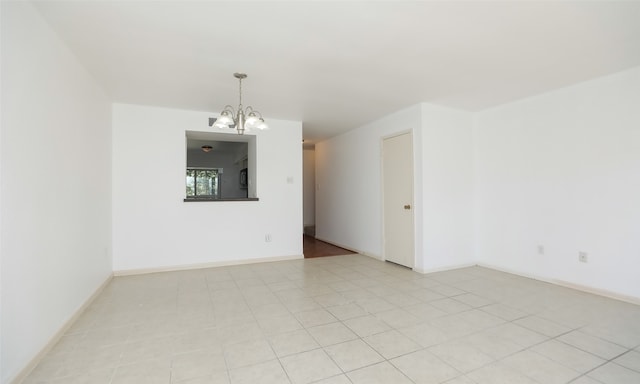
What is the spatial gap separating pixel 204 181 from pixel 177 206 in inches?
188

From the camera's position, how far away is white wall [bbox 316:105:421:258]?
4953 mm

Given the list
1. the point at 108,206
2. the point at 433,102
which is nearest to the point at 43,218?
the point at 108,206

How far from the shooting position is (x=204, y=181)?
29.2 feet

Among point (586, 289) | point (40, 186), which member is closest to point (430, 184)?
point (586, 289)

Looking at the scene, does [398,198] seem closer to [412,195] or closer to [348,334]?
[412,195]

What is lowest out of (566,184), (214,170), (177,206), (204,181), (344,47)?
(177,206)

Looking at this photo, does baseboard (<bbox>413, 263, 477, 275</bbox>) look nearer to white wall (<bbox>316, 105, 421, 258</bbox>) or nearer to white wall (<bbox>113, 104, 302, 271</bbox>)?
white wall (<bbox>316, 105, 421, 258</bbox>)

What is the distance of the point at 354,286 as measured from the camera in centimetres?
353

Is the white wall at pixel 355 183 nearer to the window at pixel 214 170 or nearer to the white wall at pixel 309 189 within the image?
the white wall at pixel 309 189

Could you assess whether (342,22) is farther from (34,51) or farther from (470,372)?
(470,372)

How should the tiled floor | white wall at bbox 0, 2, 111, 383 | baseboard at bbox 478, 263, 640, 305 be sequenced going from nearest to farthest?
white wall at bbox 0, 2, 111, 383
the tiled floor
baseboard at bbox 478, 263, 640, 305

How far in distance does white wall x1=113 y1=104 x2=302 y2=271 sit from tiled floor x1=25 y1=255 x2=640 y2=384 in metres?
0.67

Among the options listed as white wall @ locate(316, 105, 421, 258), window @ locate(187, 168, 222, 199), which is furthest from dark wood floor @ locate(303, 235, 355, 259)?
window @ locate(187, 168, 222, 199)

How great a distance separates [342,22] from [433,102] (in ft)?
7.80
